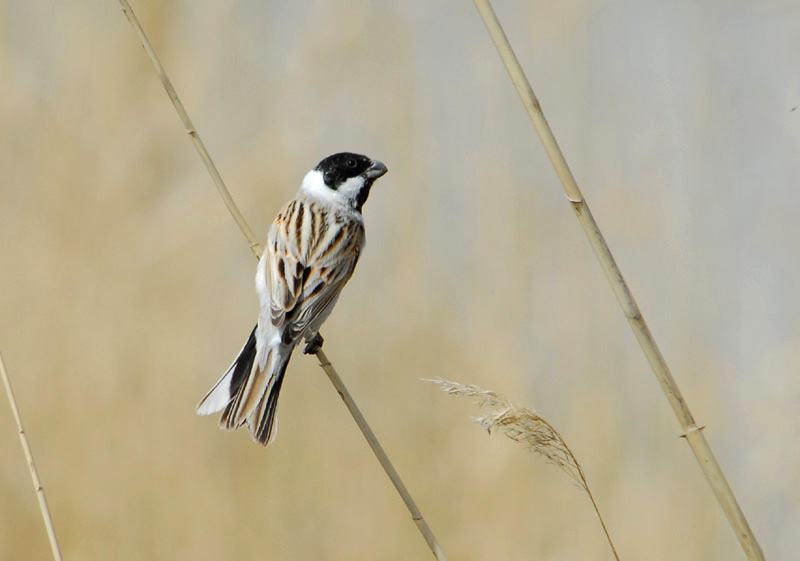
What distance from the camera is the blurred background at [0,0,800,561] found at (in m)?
3.10

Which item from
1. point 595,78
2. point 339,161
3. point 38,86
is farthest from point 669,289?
point 38,86

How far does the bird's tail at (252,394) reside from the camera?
2.29 meters

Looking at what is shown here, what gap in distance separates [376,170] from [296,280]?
0.53m

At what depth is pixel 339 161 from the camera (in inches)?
118

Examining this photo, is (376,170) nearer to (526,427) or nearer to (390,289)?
(390,289)

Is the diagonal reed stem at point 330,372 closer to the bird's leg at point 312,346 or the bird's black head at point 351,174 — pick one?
the bird's leg at point 312,346

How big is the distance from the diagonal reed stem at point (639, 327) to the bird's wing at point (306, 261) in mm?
1219

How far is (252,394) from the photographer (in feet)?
7.84

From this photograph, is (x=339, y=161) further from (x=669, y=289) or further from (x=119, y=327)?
(x=669, y=289)

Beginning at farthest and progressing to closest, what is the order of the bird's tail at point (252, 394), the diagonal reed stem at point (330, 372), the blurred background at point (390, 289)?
the blurred background at point (390, 289) < the bird's tail at point (252, 394) < the diagonal reed stem at point (330, 372)

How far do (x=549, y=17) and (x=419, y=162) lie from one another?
2.52 ft

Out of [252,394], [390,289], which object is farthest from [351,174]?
[252,394]

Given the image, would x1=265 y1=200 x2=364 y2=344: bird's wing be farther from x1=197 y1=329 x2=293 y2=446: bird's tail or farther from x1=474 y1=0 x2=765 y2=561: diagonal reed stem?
x1=474 y1=0 x2=765 y2=561: diagonal reed stem

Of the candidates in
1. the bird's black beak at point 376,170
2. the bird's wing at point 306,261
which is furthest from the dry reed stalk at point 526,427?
the bird's black beak at point 376,170
